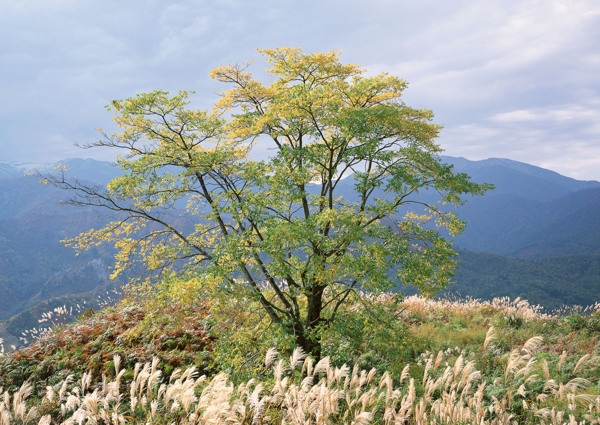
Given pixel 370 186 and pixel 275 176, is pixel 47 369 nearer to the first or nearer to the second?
pixel 275 176

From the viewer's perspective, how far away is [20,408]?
3576 millimetres

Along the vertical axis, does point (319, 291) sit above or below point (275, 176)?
below

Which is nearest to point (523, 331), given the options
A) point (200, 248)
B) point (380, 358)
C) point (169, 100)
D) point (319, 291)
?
point (380, 358)

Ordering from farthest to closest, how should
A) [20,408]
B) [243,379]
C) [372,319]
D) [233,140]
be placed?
[233,140] → [372,319] → [243,379] → [20,408]

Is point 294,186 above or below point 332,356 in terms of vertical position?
above

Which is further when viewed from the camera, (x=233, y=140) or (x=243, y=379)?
(x=233, y=140)

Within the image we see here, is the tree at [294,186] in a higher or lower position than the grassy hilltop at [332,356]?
higher

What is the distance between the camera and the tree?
778 cm

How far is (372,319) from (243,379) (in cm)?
322

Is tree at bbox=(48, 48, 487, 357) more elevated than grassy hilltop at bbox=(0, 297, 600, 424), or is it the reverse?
tree at bbox=(48, 48, 487, 357)

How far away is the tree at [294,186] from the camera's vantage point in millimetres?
7781

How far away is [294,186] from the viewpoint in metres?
9.06

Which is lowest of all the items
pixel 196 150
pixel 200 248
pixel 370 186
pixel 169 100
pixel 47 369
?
pixel 47 369

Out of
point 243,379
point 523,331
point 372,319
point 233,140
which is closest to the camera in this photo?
point 243,379
